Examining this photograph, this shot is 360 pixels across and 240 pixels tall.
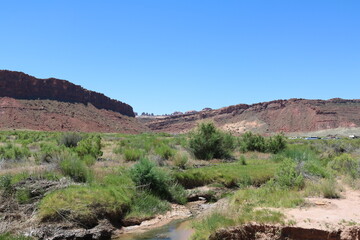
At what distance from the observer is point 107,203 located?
1293 centimetres

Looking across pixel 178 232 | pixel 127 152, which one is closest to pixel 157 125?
pixel 127 152

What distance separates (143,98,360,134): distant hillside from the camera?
378 feet

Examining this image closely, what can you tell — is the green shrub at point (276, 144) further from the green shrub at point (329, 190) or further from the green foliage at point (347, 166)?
the green shrub at point (329, 190)

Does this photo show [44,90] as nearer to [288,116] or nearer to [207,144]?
[288,116]

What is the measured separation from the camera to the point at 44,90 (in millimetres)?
108312

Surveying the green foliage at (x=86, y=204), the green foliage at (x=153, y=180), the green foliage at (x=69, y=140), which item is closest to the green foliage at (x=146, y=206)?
the green foliage at (x=86, y=204)

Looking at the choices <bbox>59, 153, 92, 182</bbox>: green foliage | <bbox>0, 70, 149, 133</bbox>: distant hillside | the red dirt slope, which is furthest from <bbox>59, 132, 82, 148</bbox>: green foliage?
<bbox>0, 70, 149, 133</bbox>: distant hillside

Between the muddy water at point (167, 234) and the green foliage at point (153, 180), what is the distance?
2.80m

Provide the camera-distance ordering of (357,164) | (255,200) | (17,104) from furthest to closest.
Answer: (17,104) < (357,164) < (255,200)

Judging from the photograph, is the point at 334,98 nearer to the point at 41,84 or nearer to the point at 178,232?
the point at 41,84

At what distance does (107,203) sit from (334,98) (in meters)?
136

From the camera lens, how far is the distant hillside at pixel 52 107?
8894 cm

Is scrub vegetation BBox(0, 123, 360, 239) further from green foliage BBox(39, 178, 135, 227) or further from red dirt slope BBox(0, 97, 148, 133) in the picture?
red dirt slope BBox(0, 97, 148, 133)

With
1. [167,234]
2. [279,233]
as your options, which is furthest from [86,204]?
[279,233]
